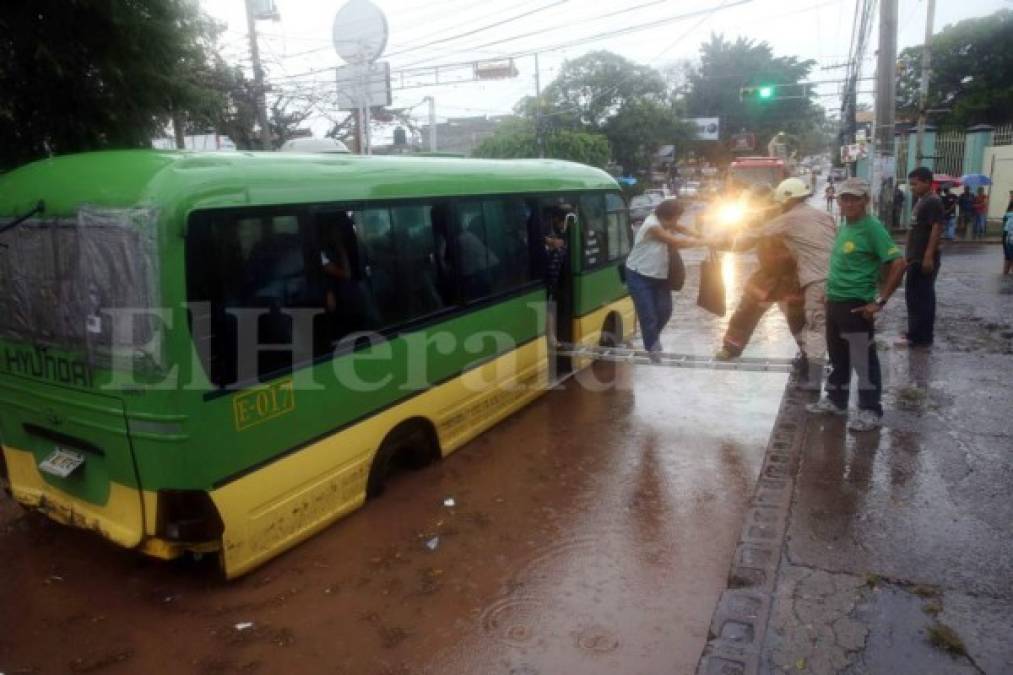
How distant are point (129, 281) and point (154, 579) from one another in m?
1.76

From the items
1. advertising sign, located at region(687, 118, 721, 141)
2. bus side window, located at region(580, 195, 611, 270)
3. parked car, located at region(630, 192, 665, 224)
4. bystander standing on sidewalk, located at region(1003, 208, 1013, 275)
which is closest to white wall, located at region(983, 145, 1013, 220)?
parked car, located at region(630, 192, 665, 224)

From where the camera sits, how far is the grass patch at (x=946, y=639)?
3.31 metres

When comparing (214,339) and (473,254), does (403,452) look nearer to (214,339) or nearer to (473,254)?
(473,254)

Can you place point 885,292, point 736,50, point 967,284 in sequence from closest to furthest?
point 885,292 < point 967,284 < point 736,50

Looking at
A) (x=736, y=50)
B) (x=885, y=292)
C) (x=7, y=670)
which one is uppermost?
(x=736, y=50)

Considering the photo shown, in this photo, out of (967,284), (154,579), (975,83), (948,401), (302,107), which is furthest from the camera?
(975,83)

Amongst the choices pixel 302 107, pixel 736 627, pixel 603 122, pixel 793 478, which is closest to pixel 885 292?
pixel 793 478

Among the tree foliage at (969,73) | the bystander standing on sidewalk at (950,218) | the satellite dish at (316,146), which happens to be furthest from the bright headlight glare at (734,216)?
the tree foliage at (969,73)

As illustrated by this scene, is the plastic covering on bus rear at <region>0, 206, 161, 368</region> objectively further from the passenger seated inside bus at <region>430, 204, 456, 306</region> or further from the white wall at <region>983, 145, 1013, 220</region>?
the white wall at <region>983, 145, 1013, 220</region>

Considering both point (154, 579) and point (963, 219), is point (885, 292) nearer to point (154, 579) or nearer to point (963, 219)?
point (154, 579)

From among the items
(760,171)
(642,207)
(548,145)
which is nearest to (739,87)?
(760,171)

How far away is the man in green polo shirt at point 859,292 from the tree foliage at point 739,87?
184 feet

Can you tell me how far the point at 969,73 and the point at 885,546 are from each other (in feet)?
157

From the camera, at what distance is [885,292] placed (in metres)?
5.49
